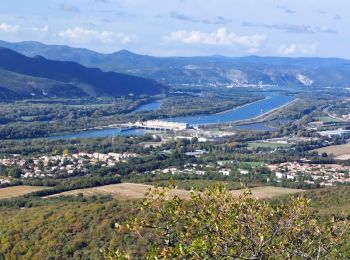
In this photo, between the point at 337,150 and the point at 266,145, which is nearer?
the point at 337,150

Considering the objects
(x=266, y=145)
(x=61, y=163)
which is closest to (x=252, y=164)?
(x=266, y=145)

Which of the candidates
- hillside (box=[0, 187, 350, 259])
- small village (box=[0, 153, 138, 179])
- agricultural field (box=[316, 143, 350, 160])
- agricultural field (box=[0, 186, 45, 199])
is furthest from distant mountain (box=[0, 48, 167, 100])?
hillside (box=[0, 187, 350, 259])

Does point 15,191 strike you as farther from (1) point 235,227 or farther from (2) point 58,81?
(2) point 58,81

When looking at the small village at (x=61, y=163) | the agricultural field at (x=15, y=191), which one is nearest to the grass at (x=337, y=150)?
the small village at (x=61, y=163)

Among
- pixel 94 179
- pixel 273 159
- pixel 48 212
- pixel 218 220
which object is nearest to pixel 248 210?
pixel 218 220

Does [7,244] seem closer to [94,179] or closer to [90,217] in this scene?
[90,217]

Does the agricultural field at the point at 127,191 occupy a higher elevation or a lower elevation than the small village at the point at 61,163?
higher

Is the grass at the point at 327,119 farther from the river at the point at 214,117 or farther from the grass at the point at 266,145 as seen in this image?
the grass at the point at 266,145
